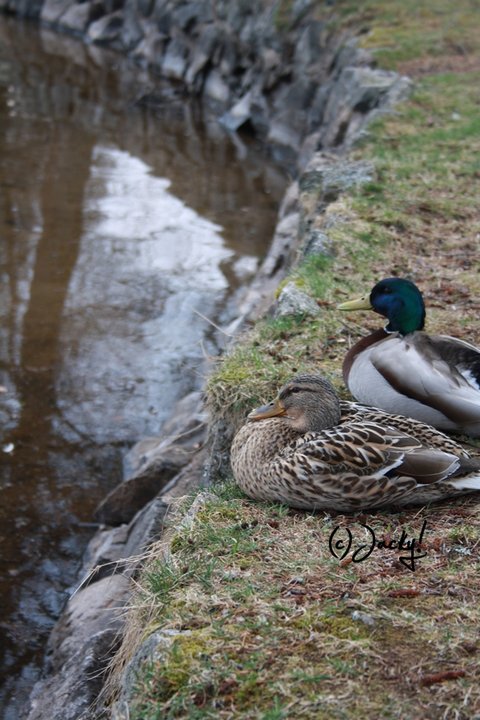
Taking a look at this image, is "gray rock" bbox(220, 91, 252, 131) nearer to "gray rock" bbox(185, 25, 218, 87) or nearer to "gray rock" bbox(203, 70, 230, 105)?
"gray rock" bbox(203, 70, 230, 105)

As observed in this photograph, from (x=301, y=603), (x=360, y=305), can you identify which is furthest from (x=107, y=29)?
(x=301, y=603)

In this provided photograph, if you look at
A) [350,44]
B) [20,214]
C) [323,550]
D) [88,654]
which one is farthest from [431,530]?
[350,44]

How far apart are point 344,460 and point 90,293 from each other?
24.7 ft

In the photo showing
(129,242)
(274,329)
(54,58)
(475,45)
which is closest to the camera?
(274,329)

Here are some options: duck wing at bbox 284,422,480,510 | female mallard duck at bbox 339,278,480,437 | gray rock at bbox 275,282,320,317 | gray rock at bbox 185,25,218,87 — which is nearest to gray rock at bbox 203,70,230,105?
gray rock at bbox 185,25,218,87

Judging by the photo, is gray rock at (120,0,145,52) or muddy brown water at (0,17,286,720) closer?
muddy brown water at (0,17,286,720)

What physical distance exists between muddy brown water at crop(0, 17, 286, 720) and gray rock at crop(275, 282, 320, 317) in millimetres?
523

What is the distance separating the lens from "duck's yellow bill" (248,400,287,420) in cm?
412

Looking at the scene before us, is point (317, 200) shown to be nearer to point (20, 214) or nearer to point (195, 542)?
point (195, 542)

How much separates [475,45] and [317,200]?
29.2 feet

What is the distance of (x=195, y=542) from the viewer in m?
3.66

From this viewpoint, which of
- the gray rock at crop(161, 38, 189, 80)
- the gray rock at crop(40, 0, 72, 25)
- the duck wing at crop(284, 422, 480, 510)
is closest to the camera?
the duck wing at crop(284, 422, 480, 510)

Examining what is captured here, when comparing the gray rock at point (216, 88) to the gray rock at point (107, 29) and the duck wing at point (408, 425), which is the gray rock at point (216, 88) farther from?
the duck wing at point (408, 425)

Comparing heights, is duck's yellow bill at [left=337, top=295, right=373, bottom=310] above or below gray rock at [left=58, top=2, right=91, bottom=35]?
below
